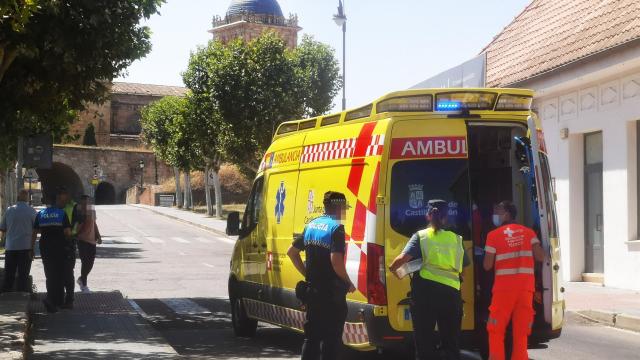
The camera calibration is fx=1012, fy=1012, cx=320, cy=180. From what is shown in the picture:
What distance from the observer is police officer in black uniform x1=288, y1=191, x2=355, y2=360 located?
792cm

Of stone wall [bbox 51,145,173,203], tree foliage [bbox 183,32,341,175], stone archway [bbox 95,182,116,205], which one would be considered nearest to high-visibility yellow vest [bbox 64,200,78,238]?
tree foliage [bbox 183,32,341,175]

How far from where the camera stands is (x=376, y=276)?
29.0 ft

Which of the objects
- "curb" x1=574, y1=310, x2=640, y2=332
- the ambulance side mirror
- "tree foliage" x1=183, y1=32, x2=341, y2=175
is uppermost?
"tree foliage" x1=183, y1=32, x2=341, y2=175

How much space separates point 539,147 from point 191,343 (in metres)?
4.85

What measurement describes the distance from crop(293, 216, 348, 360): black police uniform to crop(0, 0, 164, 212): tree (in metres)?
5.64

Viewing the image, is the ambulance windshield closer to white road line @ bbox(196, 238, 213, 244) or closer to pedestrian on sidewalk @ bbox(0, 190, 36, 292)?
pedestrian on sidewalk @ bbox(0, 190, 36, 292)

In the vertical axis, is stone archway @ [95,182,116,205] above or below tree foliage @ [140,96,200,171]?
below

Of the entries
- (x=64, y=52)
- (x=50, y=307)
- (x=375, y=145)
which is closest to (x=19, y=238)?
(x=50, y=307)

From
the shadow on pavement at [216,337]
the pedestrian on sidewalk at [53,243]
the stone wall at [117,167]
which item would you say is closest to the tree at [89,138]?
the stone wall at [117,167]

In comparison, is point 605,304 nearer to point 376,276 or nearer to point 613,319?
point 613,319

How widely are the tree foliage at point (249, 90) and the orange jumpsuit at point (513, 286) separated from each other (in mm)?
41239

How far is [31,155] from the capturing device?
16.8 meters

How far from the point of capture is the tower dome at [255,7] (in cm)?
11600

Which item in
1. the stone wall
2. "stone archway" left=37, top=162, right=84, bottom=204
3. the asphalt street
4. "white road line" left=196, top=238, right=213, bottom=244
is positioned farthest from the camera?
the stone wall
